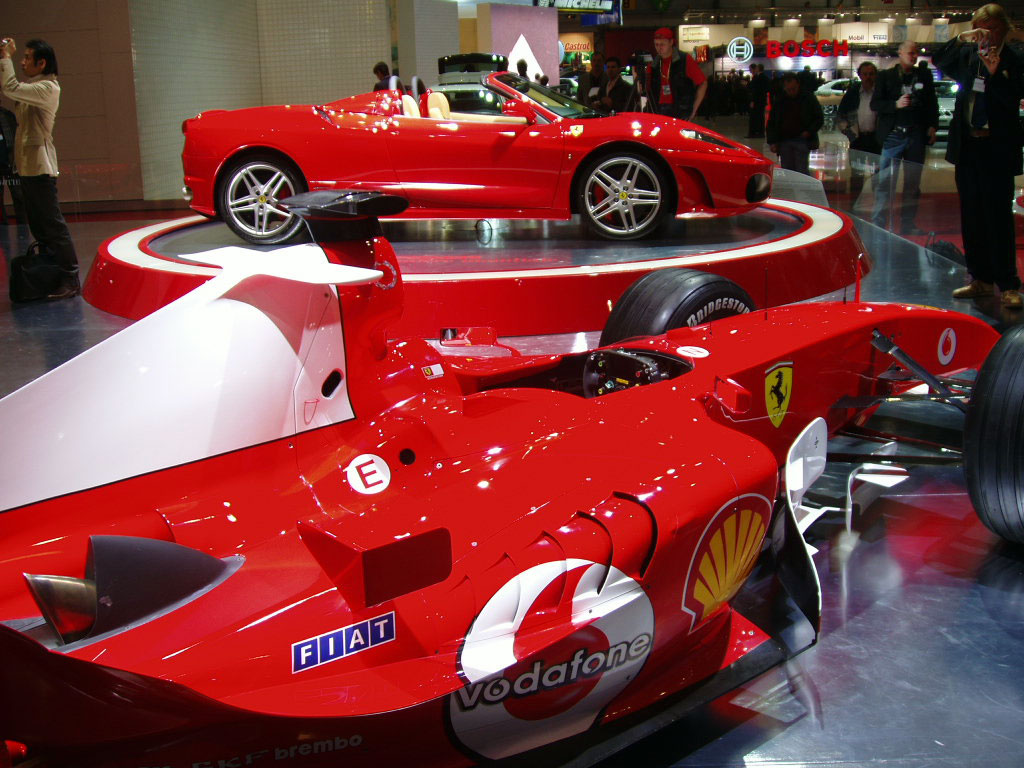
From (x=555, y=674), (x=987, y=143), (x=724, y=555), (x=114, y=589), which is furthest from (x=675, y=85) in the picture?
(x=114, y=589)

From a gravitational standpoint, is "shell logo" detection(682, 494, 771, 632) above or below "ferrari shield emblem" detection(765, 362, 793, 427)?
below

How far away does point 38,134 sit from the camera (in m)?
6.70

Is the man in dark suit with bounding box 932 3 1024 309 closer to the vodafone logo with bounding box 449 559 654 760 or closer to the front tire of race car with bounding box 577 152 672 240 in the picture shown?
the front tire of race car with bounding box 577 152 672 240

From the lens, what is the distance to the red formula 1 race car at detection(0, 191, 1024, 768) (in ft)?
5.79

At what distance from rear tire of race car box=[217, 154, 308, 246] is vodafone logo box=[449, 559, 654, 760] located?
17.1 feet

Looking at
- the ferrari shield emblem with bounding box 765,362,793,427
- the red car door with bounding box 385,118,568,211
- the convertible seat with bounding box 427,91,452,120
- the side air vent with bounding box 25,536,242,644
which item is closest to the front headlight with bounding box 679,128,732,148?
the red car door with bounding box 385,118,568,211

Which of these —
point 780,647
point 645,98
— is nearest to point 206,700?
point 780,647

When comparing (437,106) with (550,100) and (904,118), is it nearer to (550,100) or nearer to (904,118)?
(550,100)

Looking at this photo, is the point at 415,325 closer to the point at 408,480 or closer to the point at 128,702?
the point at 408,480

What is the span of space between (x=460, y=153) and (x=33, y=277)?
3.29 m

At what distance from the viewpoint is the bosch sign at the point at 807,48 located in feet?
37.4

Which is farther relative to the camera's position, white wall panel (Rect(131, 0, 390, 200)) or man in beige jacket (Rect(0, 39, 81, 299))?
white wall panel (Rect(131, 0, 390, 200))

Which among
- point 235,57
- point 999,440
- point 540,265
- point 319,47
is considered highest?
point 319,47

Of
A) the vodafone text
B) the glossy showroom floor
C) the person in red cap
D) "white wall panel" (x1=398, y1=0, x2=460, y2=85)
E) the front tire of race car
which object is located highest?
"white wall panel" (x1=398, y1=0, x2=460, y2=85)
